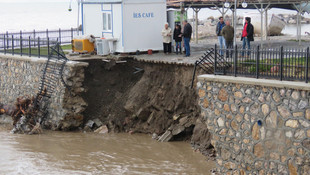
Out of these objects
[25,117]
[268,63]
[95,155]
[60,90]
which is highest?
[268,63]

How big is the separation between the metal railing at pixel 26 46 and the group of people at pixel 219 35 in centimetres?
465

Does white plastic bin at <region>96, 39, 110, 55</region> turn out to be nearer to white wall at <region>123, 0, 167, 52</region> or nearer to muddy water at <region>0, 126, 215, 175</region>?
white wall at <region>123, 0, 167, 52</region>

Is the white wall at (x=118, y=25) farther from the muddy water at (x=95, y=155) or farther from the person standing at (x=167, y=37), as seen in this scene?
the muddy water at (x=95, y=155)

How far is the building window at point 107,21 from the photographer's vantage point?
23709 mm

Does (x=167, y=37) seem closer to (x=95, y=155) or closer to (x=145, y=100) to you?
(x=145, y=100)

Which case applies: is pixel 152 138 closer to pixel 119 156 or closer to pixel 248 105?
pixel 119 156

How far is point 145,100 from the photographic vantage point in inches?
822

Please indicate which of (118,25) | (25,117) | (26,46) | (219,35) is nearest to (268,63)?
(219,35)

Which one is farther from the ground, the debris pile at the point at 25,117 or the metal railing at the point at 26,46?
the metal railing at the point at 26,46

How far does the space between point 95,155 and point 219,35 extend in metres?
7.52

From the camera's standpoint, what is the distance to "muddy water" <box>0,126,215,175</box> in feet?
54.7

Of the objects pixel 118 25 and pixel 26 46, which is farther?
pixel 26 46

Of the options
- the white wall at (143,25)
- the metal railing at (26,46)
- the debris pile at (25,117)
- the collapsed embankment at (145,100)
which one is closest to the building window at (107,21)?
the white wall at (143,25)

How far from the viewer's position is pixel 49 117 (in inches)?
861
